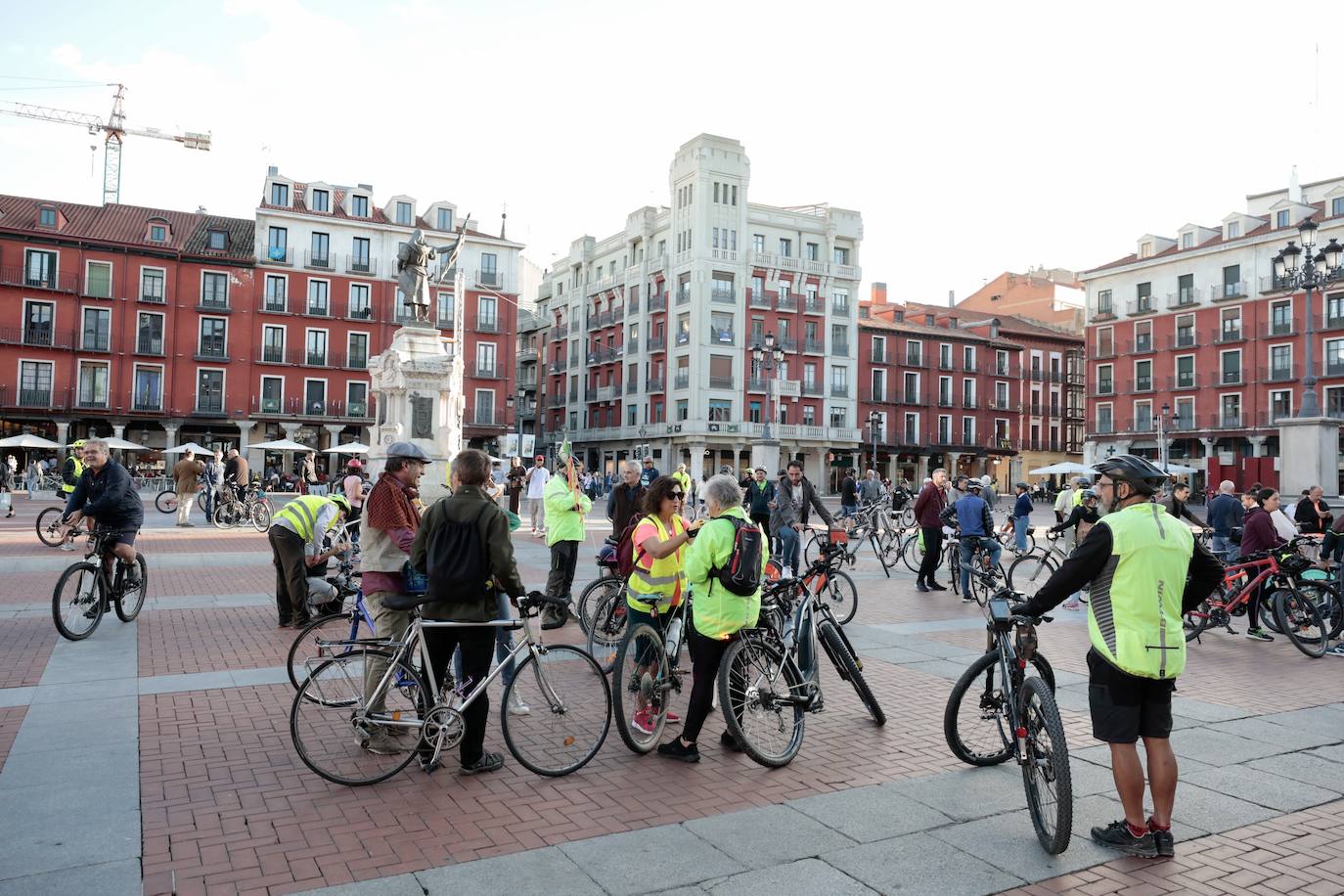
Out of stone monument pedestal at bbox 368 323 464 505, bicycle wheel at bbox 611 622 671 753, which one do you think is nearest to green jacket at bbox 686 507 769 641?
bicycle wheel at bbox 611 622 671 753

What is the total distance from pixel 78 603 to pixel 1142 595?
888 centimetres

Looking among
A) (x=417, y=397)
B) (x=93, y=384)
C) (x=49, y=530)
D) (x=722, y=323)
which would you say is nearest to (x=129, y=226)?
(x=93, y=384)

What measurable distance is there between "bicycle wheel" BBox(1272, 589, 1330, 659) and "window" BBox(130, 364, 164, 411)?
50673 millimetres

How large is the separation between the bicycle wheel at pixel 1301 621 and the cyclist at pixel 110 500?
11212mm

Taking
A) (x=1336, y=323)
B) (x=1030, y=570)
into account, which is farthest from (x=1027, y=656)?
(x=1336, y=323)

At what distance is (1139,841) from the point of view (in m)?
4.33

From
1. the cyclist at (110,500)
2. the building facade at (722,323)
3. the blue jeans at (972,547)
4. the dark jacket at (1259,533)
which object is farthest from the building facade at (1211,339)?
the cyclist at (110,500)

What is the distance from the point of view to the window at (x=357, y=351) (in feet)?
172

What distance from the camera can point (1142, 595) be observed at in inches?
168

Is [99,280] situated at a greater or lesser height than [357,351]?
greater

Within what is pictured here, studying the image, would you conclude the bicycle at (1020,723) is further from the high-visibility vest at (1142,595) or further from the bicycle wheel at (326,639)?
the bicycle wheel at (326,639)

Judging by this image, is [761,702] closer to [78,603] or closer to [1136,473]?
[1136,473]

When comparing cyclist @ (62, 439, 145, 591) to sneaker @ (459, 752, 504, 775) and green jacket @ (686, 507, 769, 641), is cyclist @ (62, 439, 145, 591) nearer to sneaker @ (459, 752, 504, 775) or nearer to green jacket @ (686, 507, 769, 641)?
sneaker @ (459, 752, 504, 775)

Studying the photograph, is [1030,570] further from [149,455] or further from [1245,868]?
[149,455]
